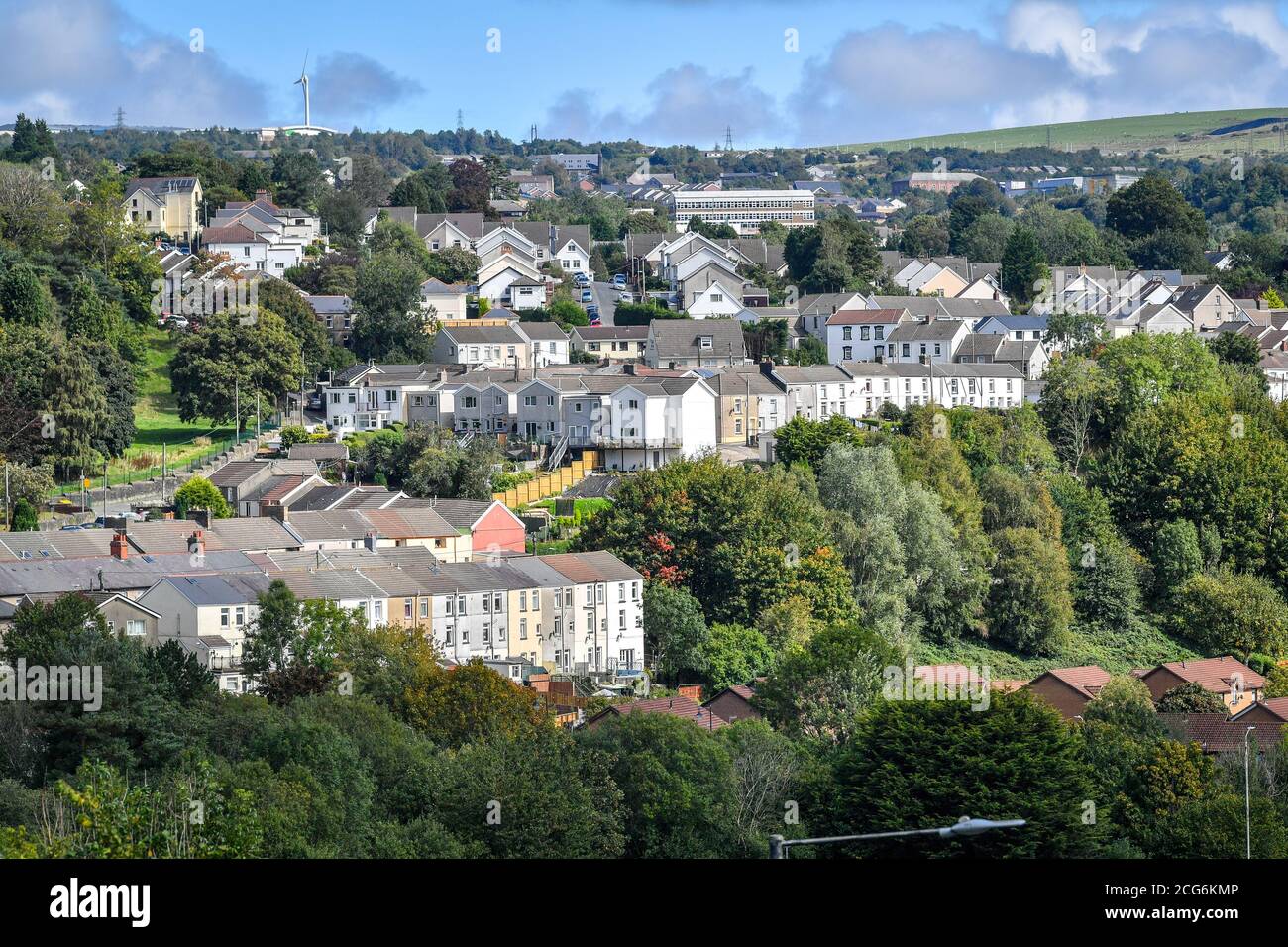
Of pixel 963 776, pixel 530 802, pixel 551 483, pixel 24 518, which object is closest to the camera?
pixel 530 802

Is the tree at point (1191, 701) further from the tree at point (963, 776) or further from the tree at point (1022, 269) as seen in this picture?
the tree at point (1022, 269)

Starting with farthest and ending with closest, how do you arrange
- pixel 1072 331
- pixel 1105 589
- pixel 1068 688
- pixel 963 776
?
pixel 1072 331 → pixel 1105 589 → pixel 1068 688 → pixel 963 776

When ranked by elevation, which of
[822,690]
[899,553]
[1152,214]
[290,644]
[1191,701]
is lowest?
[1191,701]

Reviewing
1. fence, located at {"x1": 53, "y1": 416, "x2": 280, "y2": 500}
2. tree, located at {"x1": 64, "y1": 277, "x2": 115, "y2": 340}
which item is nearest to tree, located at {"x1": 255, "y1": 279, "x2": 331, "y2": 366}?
tree, located at {"x1": 64, "y1": 277, "x2": 115, "y2": 340}

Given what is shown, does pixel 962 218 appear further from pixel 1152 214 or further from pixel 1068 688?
pixel 1068 688

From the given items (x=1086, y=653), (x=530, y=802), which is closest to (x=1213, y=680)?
(x=1086, y=653)

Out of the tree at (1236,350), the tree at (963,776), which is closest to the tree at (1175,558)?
the tree at (1236,350)
